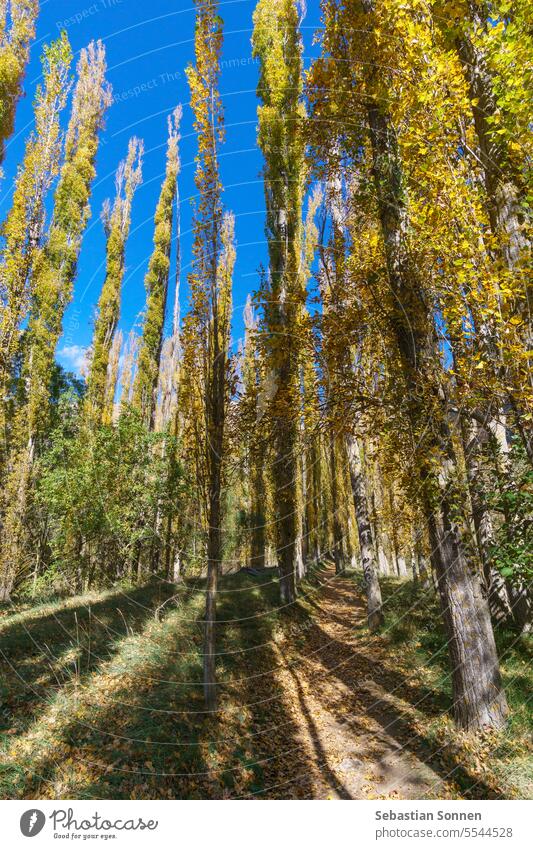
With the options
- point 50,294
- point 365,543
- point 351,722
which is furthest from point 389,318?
point 50,294

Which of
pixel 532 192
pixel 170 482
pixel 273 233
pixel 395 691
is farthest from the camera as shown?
pixel 273 233

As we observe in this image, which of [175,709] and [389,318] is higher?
[389,318]

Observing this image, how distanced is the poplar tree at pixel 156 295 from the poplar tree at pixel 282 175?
5.52m

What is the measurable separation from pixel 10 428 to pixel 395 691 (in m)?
12.9

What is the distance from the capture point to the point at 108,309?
59.0 feet

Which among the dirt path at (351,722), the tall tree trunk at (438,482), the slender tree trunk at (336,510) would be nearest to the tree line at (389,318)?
the tall tree trunk at (438,482)

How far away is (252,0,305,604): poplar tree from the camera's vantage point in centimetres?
1118

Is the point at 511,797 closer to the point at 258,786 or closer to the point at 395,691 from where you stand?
the point at 258,786

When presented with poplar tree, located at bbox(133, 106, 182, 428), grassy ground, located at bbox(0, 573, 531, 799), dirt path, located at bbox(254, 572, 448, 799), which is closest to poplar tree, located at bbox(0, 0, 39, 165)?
poplar tree, located at bbox(133, 106, 182, 428)

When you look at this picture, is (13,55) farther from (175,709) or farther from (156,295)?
(175,709)

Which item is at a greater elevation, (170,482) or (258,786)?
(170,482)

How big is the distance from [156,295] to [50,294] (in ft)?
15.3

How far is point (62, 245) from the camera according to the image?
51.7 feet
